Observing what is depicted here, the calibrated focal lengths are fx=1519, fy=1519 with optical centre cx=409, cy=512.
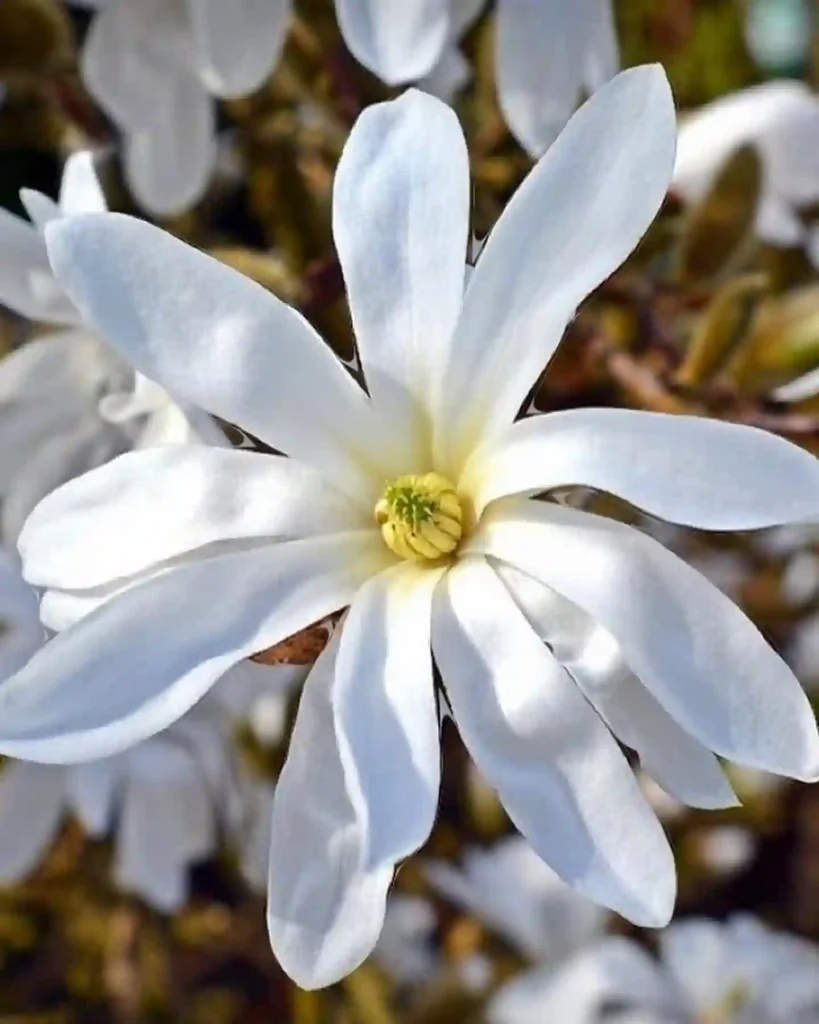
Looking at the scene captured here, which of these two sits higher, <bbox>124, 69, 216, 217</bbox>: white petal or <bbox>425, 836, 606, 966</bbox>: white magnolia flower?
<bbox>124, 69, 216, 217</bbox>: white petal

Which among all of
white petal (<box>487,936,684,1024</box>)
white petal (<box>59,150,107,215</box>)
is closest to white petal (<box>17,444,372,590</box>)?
white petal (<box>59,150,107,215</box>)

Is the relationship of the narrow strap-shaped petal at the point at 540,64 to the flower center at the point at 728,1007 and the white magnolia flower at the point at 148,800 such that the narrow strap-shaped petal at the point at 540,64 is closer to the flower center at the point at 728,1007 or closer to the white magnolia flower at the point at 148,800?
the white magnolia flower at the point at 148,800

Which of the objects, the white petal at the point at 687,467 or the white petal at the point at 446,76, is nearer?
the white petal at the point at 687,467

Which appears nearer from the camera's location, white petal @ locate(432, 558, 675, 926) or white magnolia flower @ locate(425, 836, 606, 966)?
white petal @ locate(432, 558, 675, 926)

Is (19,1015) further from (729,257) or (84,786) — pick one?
(729,257)

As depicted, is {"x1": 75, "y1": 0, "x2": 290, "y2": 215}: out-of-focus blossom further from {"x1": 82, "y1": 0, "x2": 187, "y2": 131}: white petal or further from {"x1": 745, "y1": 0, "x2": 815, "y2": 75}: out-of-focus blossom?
{"x1": 745, "y1": 0, "x2": 815, "y2": 75}: out-of-focus blossom

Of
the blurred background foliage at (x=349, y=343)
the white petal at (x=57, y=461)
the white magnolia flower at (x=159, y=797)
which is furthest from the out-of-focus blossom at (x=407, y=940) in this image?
the white petal at (x=57, y=461)

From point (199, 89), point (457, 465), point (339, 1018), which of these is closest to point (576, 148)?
point (457, 465)

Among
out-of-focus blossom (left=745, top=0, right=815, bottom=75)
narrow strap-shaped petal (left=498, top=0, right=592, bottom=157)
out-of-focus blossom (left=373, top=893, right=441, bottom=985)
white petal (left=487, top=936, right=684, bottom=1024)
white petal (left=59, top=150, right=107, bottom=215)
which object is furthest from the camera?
out-of-focus blossom (left=745, top=0, right=815, bottom=75)
